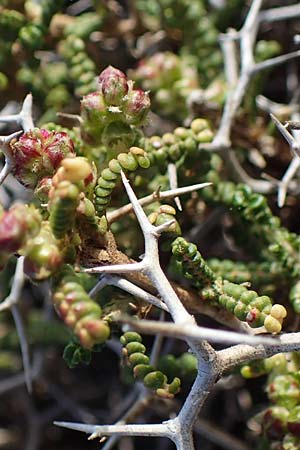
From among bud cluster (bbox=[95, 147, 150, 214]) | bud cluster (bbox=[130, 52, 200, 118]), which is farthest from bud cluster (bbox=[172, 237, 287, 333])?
bud cluster (bbox=[130, 52, 200, 118])

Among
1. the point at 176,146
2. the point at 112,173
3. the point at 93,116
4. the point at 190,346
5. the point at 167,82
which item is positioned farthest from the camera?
the point at 167,82

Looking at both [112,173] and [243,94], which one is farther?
[243,94]

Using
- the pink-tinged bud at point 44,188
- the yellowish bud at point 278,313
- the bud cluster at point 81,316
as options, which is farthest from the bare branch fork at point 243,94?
the bud cluster at point 81,316

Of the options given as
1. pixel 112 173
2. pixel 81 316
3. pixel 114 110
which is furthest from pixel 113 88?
pixel 81 316

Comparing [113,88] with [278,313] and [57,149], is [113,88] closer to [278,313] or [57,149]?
[57,149]

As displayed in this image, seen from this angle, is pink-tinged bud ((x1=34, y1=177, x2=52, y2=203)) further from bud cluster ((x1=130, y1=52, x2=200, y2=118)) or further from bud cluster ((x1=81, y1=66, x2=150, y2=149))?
bud cluster ((x1=130, y1=52, x2=200, y2=118))
